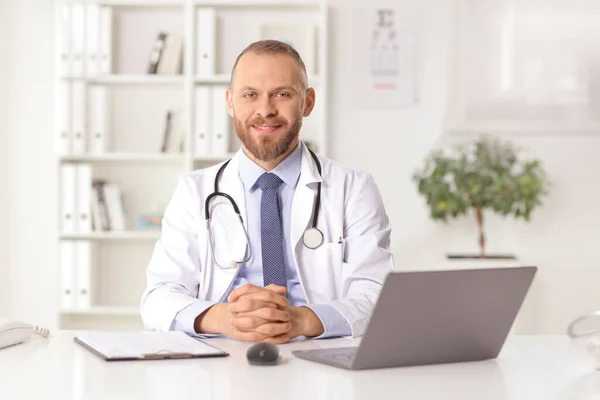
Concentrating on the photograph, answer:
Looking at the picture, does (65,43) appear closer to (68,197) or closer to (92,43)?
(92,43)

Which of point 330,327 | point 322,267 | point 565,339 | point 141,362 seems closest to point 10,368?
point 141,362

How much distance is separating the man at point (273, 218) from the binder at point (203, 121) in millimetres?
2054

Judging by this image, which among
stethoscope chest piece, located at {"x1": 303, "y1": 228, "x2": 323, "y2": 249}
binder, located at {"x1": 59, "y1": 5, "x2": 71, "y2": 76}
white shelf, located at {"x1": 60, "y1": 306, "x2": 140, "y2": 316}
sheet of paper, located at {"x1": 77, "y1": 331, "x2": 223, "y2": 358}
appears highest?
binder, located at {"x1": 59, "y1": 5, "x2": 71, "y2": 76}

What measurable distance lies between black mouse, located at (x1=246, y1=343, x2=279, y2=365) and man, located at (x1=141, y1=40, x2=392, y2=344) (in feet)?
2.03

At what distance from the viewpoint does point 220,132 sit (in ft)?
14.6

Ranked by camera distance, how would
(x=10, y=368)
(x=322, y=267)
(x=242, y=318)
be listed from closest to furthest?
1. (x=10, y=368)
2. (x=242, y=318)
3. (x=322, y=267)

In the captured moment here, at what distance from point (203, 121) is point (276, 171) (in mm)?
2146

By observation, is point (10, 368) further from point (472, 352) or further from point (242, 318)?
point (472, 352)

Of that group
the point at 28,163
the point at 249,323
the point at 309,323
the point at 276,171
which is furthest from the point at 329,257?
the point at 28,163

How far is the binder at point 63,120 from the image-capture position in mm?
4469

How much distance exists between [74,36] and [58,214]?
2.89 ft

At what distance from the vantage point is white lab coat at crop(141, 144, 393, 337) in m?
2.26

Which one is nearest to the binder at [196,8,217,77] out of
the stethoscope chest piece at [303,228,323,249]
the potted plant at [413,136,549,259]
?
the potted plant at [413,136,549,259]

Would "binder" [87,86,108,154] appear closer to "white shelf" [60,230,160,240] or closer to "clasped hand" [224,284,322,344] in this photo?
"white shelf" [60,230,160,240]
